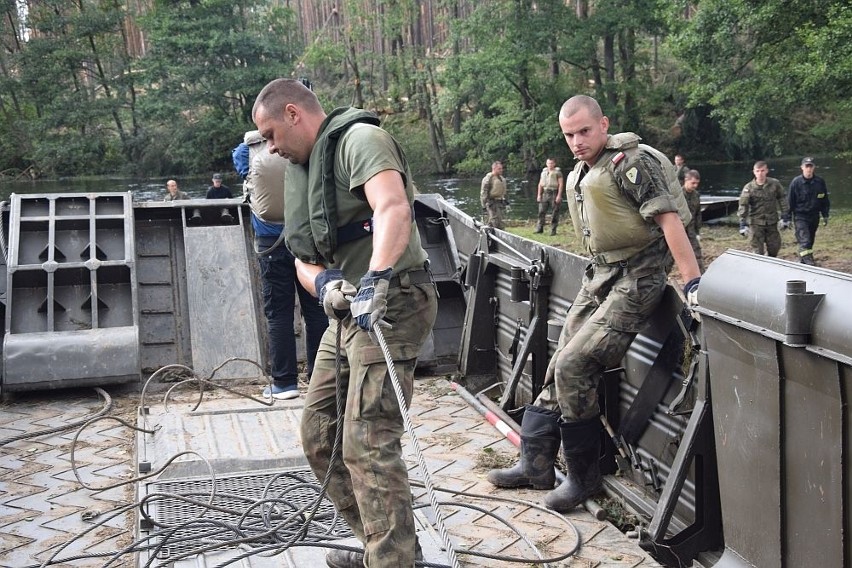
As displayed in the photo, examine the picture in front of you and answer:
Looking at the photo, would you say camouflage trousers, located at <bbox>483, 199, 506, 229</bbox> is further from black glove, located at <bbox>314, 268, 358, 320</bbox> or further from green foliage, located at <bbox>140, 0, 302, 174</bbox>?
green foliage, located at <bbox>140, 0, 302, 174</bbox>

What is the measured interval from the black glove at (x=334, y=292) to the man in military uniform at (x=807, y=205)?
1462 centimetres

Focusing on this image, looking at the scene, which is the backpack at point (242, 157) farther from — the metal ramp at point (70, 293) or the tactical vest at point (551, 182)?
the tactical vest at point (551, 182)

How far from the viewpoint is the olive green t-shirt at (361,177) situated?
322cm

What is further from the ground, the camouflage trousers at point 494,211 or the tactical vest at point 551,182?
the tactical vest at point 551,182

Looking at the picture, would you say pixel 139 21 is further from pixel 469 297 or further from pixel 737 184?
pixel 469 297

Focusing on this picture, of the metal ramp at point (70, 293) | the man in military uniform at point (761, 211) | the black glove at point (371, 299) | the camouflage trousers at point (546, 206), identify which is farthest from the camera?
the camouflage trousers at point (546, 206)

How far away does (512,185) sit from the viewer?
125ft

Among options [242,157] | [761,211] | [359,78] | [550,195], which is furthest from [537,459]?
[359,78]

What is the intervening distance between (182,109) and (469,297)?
42.2 meters

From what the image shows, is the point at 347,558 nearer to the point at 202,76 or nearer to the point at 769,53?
the point at 769,53

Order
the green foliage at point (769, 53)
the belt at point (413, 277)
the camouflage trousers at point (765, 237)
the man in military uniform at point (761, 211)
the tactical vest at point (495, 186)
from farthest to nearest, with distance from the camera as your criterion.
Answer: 1. the tactical vest at point (495, 186)
2. the green foliage at point (769, 53)
3. the camouflage trousers at point (765, 237)
4. the man in military uniform at point (761, 211)
5. the belt at point (413, 277)

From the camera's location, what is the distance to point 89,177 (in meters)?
45.3

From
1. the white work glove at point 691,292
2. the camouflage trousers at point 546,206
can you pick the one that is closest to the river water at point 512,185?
the camouflage trousers at point 546,206

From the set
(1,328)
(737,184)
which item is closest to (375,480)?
(1,328)
